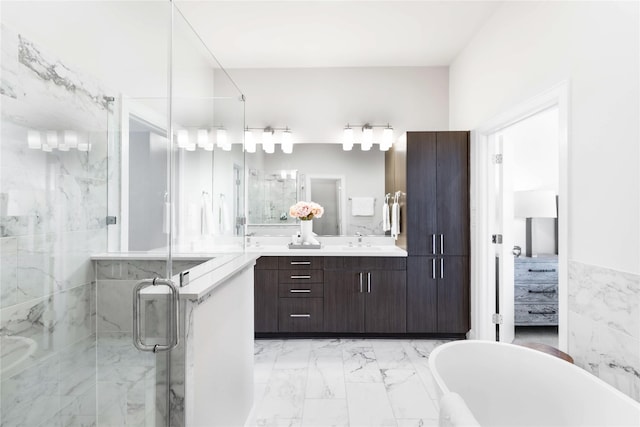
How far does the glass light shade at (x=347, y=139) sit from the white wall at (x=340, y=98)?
10cm

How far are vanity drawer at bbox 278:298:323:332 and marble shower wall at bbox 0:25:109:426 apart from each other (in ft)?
6.96

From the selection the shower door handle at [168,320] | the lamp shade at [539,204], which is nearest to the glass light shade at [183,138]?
the shower door handle at [168,320]

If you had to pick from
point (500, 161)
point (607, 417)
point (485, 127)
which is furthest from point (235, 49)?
point (607, 417)

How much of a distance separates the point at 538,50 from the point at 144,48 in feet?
7.36

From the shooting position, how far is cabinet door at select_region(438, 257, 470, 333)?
11.0ft

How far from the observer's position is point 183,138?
1525 millimetres

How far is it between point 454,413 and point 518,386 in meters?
0.76

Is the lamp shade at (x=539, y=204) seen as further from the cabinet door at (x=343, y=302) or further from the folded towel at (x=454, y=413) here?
the folded towel at (x=454, y=413)

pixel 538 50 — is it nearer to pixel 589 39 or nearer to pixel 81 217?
pixel 589 39

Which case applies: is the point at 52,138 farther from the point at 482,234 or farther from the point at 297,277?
the point at 482,234

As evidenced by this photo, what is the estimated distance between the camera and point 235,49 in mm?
3488

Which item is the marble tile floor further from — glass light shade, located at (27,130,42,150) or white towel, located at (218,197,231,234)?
glass light shade, located at (27,130,42,150)

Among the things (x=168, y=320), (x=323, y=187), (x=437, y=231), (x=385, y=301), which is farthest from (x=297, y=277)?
(x=168, y=320)

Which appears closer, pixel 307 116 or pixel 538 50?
pixel 538 50
